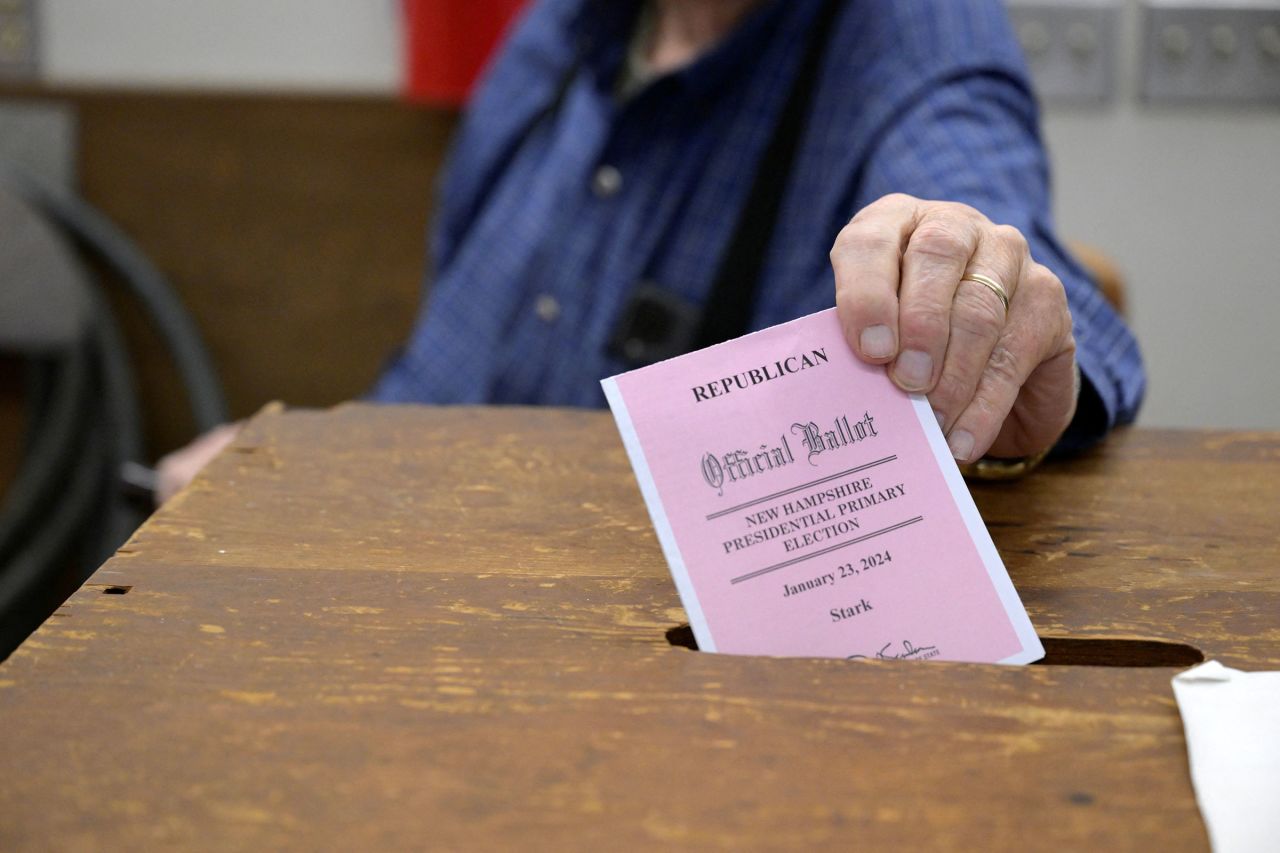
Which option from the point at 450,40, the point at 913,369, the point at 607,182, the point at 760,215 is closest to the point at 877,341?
the point at 913,369

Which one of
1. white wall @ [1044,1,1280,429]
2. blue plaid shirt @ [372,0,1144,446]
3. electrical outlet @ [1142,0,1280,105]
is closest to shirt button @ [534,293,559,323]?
blue plaid shirt @ [372,0,1144,446]

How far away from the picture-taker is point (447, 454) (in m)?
0.76

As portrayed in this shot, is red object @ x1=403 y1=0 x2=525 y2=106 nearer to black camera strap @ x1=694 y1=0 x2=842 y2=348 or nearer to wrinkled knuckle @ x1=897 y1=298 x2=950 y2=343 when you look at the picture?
black camera strap @ x1=694 y1=0 x2=842 y2=348

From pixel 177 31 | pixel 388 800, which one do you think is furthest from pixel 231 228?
pixel 388 800

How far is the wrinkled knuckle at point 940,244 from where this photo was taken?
1.86 feet

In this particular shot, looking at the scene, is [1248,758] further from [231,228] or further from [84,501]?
[231,228]

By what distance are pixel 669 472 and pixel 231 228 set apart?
1.69 metres

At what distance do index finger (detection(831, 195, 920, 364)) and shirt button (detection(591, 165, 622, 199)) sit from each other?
1.88 ft

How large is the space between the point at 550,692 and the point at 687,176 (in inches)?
28.7

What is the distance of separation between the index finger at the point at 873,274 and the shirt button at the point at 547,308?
1.98ft

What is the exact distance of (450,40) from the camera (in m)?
1.80

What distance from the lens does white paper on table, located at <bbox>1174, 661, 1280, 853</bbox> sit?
40 cm

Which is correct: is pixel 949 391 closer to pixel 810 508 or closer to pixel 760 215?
pixel 810 508


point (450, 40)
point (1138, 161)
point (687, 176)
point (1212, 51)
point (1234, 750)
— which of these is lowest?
point (1234, 750)
